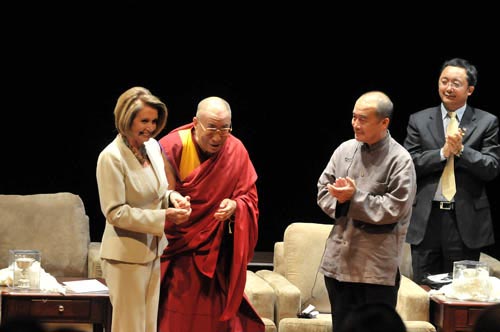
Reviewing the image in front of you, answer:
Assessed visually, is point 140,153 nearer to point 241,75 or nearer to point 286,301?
point 286,301

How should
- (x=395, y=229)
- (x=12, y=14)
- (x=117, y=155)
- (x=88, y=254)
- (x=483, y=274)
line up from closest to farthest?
1. (x=117, y=155)
2. (x=395, y=229)
3. (x=483, y=274)
4. (x=88, y=254)
5. (x=12, y=14)

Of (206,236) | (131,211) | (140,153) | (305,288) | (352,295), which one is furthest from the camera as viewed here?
(305,288)

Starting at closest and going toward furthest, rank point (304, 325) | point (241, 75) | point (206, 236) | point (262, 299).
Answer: point (206, 236) → point (304, 325) → point (262, 299) → point (241, 75)

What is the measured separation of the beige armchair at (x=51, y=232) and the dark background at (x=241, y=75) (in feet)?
1.90

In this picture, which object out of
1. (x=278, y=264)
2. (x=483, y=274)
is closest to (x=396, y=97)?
(x=278, y=264)

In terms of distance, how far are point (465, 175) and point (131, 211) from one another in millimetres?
2073

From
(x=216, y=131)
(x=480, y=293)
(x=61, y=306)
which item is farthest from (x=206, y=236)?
(x=480, y=293)

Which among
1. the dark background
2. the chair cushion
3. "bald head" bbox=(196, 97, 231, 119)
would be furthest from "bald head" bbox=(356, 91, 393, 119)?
the dark background

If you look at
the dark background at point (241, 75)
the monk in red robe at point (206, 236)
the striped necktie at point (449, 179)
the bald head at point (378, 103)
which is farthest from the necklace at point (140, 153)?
the dark background at point (241, 75)

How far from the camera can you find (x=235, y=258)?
4500 mm

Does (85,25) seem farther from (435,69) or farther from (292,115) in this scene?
(435,69)

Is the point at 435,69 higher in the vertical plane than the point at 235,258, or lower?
higher

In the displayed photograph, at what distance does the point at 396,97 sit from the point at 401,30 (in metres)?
0.43

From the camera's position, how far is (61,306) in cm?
480
